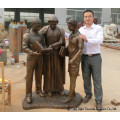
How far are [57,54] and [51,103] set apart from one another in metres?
1.08

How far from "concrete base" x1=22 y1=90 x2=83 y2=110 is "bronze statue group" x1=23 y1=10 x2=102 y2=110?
0.08 m

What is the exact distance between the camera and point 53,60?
382cm

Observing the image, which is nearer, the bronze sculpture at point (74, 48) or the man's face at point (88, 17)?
the bronze sculpture at point (74, 48)

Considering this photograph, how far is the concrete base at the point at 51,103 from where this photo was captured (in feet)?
12.2

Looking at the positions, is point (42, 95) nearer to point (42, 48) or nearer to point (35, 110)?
point (35, 110)

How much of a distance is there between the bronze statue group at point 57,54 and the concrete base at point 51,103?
8cm

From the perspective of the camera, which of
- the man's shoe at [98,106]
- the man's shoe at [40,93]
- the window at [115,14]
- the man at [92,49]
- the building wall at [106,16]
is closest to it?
the man at [92,49]

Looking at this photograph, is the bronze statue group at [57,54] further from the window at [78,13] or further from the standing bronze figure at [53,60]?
the window at [78,13]

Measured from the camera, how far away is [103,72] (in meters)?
6.82

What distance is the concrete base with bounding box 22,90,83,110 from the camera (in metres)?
3.73

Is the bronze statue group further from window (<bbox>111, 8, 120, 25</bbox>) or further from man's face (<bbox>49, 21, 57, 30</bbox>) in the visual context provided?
window (<bbox>111, 8, 120, 25</bbox>)

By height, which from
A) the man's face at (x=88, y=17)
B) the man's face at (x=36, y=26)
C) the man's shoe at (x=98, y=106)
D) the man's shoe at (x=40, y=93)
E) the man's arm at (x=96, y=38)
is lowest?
the man's shoe at (x=98, y=106)

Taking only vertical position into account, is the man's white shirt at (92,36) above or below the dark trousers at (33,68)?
above

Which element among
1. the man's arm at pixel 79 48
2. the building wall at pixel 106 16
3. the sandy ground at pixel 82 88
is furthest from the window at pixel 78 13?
the man's arm at pixel 79 48
